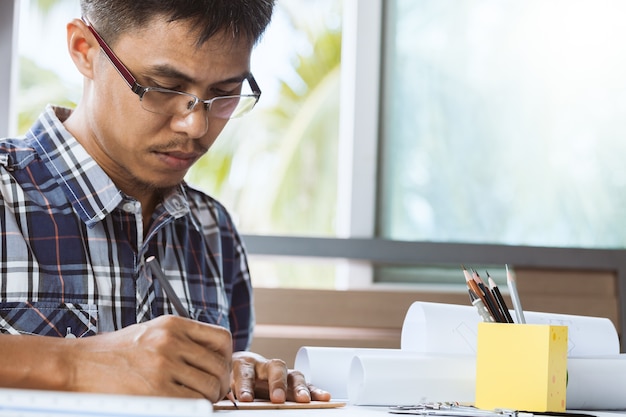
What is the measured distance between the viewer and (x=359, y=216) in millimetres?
2123

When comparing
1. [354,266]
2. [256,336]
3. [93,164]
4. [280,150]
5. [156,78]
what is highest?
[280,150]

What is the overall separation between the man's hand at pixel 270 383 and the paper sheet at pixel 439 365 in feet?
0.18

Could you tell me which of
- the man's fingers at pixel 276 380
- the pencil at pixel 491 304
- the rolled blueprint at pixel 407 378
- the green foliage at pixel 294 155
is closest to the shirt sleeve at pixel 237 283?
the man's fingers at pixel 276 380

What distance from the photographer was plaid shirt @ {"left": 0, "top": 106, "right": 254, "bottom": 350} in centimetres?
115

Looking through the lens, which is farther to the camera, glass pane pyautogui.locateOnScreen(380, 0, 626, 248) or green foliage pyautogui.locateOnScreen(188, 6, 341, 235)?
green foliage pyautogui.locateOnScreen(188, 6, 341, 235)

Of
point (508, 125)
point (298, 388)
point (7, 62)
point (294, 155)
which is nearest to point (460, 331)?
point (298, 388)

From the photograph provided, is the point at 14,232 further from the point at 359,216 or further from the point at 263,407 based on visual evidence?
the point at 359,216

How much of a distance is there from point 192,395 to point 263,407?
113 mm

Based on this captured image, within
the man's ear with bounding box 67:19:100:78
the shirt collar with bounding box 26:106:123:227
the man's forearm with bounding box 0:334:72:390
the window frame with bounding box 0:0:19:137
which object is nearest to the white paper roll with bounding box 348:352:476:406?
the man's forearm with bounding box 0:334:72:390

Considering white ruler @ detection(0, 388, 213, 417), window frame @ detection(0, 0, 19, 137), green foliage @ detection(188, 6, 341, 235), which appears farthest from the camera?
green foliage @ detection(188, 6, 341, 235)

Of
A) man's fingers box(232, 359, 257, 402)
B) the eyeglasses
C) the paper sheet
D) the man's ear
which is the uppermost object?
the man's ear

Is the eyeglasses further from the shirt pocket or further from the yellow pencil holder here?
the yellow pencil holder

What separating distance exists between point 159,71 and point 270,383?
46 centimetres

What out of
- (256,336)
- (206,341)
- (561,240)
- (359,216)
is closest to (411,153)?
(359,216)
